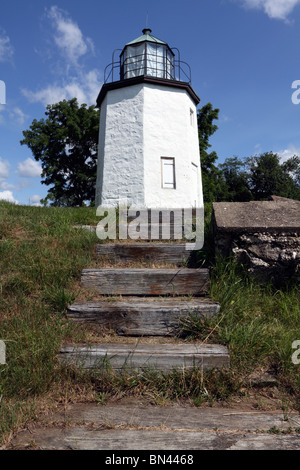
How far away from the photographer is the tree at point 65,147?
2097 cm

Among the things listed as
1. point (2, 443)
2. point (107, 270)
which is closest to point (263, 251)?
point (107, 270)

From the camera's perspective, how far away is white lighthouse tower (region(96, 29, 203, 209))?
12.3m

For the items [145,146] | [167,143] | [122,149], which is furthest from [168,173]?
[122,149]

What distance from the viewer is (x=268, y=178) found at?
108 feet

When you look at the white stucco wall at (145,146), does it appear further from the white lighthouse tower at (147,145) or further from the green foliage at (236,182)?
the green foliage at (236,182)

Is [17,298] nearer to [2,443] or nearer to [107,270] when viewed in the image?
[107,270]

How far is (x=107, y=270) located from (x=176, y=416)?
5.54ft

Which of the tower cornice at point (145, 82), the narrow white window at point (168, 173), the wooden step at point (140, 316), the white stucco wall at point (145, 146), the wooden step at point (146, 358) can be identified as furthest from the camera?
the tower cornice at point (145, 82)

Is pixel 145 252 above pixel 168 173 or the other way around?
the other way around

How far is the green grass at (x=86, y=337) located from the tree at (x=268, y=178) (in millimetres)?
31868

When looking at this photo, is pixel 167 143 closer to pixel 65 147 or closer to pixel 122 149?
pixel 122 149

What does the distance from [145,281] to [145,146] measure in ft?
32.4

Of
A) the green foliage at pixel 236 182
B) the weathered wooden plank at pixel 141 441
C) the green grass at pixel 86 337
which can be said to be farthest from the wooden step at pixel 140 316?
the green foliage at pixel 236 182

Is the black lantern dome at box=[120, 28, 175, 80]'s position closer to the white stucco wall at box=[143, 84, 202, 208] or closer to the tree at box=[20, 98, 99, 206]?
the white stucco wall at box=[143, 84, 202, 208]
